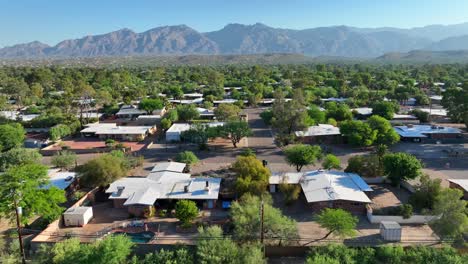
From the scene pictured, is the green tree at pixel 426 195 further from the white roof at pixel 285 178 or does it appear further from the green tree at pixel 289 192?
the white roof at pixel 285 178

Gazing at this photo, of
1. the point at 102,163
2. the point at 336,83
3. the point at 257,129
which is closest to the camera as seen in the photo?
the point at 102,163

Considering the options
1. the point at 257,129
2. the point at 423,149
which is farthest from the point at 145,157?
the point at 423,149

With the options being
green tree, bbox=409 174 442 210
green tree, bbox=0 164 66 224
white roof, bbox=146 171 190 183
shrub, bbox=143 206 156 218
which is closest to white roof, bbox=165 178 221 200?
white roof, bbox=146 171 190 183

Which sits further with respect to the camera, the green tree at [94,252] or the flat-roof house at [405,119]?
the flat-roof house at [405,119]

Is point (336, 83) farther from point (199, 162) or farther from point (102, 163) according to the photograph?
point (102, 163)

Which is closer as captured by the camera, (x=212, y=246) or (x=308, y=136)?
(x=212, y=246)

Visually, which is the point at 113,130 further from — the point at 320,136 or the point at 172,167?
the point at 320,136

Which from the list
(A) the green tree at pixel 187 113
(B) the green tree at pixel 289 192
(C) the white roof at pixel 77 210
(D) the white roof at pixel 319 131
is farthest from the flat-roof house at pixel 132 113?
(B) the green tree at pixel 289 192
